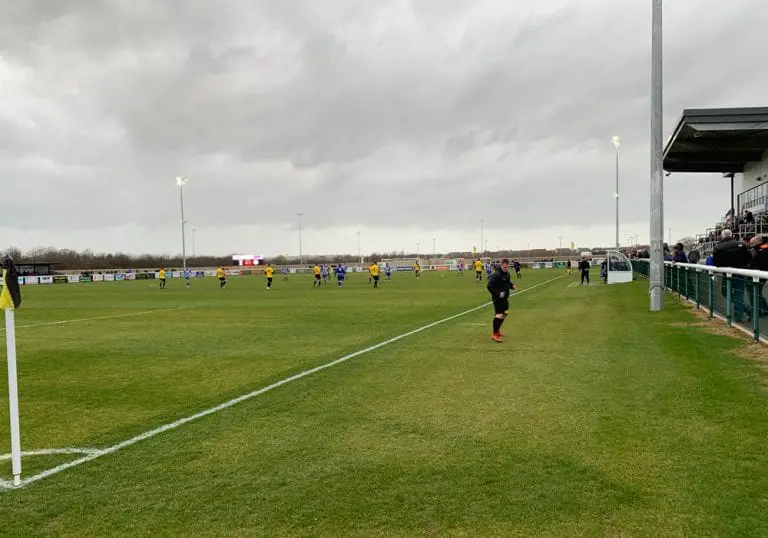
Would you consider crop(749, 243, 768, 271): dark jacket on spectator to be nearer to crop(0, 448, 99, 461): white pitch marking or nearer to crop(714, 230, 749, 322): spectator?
crop(714, 230, 749, 322): spectator

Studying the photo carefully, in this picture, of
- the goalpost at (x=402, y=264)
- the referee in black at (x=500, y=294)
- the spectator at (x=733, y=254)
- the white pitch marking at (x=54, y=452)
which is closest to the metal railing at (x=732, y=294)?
the spectator at (x=733, y=254)

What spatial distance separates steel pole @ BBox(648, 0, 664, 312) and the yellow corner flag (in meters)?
16.8

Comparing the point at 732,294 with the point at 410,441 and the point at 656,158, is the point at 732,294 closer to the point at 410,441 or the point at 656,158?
the point at 656,158

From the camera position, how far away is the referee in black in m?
12.6

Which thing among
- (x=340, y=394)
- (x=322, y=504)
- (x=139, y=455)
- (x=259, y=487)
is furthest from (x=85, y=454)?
(x=340, y=394)

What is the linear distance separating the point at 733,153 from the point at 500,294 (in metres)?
29.6

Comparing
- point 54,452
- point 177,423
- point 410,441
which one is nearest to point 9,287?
point 54,452

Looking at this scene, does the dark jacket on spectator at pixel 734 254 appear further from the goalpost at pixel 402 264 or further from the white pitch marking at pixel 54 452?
the goalpost at pixel 402 264

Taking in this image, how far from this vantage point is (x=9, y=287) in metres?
4.94

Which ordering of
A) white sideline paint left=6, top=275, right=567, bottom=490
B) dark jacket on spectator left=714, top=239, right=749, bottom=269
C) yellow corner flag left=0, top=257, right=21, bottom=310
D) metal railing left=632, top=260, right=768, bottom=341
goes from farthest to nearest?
1. dark jacket on spectator left=714, top=239, right=749, bottom=269
2. metal railing left=632, top=260, right=768, bottom=341
3. white sideline paint left=6, top=275, right=567, bottom=490
4. yellow corner flag left=0, top=257, right=21, bottom=310

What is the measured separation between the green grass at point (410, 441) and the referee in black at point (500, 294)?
604 mm

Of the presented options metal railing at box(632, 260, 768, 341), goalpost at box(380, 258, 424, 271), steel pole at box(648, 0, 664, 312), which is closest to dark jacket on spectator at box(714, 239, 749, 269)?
metal railing at box(632, 260, 768, 341)

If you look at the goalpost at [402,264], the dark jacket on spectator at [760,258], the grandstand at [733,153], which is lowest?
the goalpost at [402,264]

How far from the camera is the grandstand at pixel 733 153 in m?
26.2
